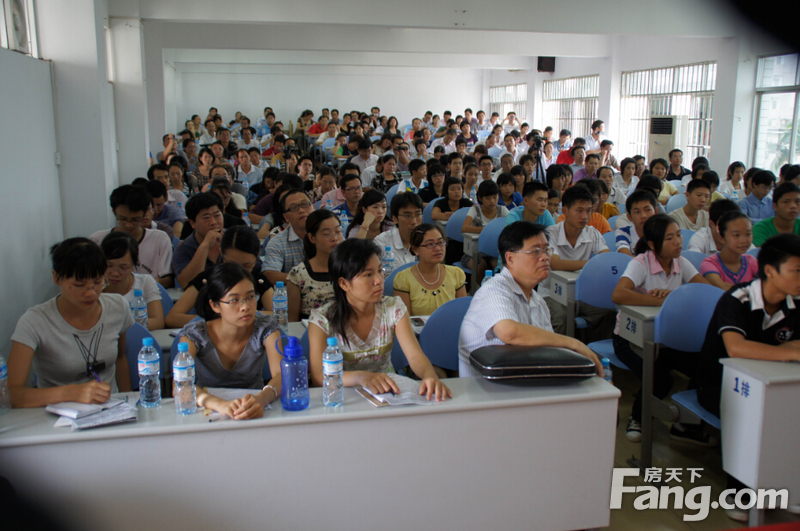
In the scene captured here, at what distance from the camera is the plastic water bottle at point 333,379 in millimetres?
1819

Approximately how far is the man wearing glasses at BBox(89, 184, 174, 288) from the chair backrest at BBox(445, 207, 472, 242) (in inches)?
95.5

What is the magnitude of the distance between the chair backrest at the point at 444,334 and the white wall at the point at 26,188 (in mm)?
2206

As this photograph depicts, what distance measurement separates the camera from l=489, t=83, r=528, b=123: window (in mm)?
16016

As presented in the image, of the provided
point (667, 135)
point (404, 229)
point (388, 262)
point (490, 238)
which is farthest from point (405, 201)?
point (667, 135)

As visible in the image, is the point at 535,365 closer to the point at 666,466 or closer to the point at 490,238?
the point at 666,466

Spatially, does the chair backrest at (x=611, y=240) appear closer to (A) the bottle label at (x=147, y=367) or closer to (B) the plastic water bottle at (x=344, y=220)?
(B) the plastic water bottle at (x=344, y=220)

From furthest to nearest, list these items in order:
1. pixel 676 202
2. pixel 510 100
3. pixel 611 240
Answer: pixel 510 100, pixel 676 202, pixel 611 240

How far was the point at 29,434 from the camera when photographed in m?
1.62

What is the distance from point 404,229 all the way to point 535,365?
1977 millimetres

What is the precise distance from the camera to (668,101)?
10555 mm

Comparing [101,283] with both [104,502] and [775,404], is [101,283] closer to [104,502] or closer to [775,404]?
[104,502]

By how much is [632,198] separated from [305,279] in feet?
7.62

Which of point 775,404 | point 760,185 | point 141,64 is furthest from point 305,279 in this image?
point 141,64

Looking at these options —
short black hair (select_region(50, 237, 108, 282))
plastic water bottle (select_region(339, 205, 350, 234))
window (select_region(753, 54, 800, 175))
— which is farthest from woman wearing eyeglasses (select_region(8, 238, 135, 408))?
window (select_region(753, 54, 800, 175))
